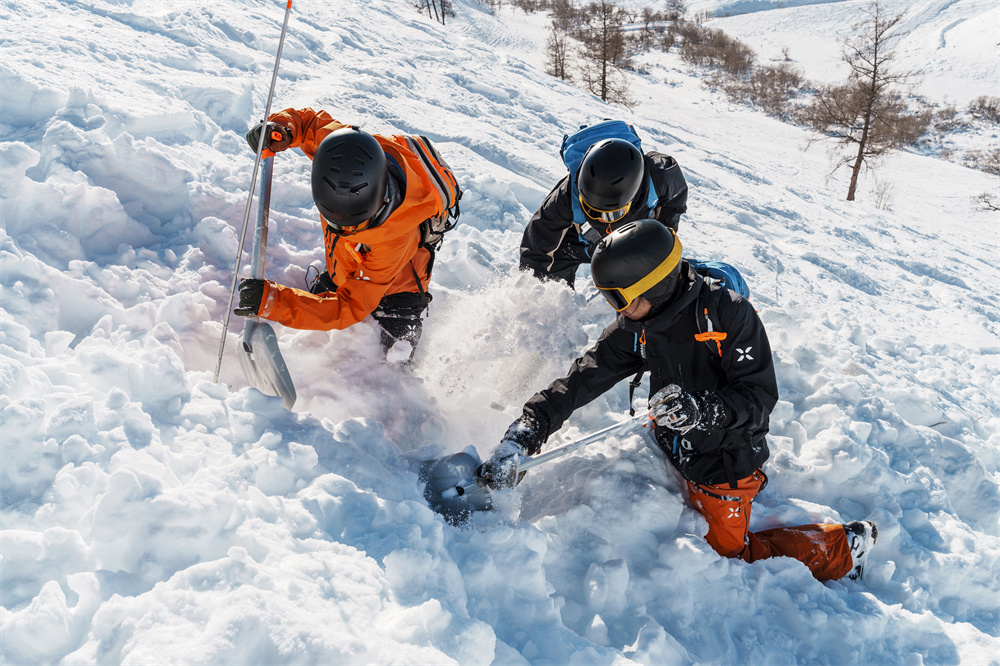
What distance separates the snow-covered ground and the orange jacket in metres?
0.53

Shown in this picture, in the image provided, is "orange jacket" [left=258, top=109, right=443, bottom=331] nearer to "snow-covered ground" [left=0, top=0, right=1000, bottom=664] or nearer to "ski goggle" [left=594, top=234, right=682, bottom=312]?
"snow-covered ground" [left=0, top=0, right=1000, bottom=664]

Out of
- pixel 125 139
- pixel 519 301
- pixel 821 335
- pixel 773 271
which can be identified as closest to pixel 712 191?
pixel 773 271

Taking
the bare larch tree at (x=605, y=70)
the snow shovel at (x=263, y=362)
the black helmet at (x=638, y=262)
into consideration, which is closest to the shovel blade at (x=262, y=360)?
the snow shovel at (x=263, y=362)

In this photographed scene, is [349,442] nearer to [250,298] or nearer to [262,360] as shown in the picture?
[262,360]

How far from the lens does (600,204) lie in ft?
11.2

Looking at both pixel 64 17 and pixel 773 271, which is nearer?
pixel 64 17

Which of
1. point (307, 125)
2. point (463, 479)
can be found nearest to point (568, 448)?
point (463, 479)

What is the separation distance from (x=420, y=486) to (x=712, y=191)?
8.20 metres

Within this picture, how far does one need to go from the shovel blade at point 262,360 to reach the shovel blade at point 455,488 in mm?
855

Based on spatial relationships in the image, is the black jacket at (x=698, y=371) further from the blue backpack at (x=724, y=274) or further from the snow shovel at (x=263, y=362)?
the snow shovel at (x=263, y=362)

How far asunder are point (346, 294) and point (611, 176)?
1.69 meters

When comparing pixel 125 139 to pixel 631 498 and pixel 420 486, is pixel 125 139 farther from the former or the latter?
pixel 631 498

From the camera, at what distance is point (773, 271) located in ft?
21.5

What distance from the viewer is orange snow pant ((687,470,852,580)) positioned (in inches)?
115
